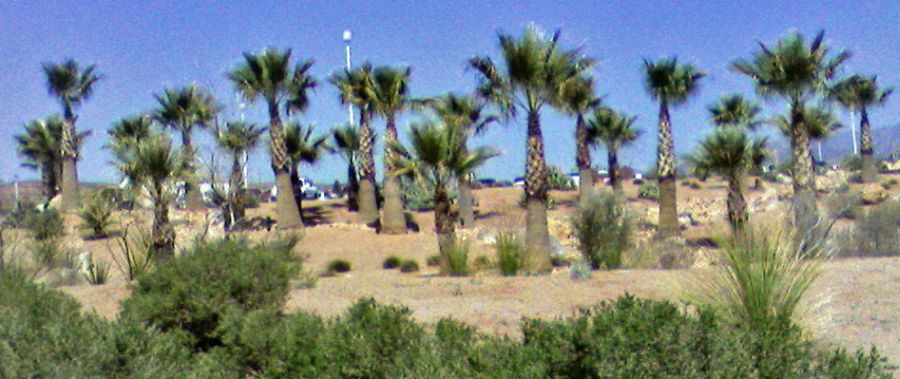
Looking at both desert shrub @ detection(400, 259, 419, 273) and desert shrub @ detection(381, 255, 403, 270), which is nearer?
desert shrub @ detection(400, 259, 419, 273)

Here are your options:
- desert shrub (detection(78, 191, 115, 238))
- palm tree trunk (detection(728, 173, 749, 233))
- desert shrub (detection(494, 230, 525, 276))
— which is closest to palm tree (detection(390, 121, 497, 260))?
desert shrub (detection(494, 230, 525, 276))

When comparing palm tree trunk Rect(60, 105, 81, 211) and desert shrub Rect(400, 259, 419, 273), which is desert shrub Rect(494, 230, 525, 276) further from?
palm tree trunk Rect(60, 105, 81, 211)

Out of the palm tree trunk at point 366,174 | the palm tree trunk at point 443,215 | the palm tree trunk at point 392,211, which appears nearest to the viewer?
the palm tree trunk at point 443,215

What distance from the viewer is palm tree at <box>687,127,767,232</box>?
27359 mm

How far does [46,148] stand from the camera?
167ft

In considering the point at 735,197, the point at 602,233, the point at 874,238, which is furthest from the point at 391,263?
the point at 874,238

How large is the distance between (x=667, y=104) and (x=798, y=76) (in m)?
7.46

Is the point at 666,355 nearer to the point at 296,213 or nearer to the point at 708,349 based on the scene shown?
the point at 708,349

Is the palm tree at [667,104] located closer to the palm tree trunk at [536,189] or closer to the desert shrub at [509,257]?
the palm tree trunk at [536,189]

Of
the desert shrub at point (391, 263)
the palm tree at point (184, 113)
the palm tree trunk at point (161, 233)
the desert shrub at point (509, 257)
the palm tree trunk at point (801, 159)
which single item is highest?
the palm tree at point (184, 113)

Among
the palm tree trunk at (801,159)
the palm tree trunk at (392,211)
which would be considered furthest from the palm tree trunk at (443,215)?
the palm tree trunk at (392,211)

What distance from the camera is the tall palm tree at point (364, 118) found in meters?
36.0

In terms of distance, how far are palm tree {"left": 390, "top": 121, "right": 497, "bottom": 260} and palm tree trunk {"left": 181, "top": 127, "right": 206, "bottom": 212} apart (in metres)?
5.46

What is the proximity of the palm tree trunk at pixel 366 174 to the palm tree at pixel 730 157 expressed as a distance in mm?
15168
